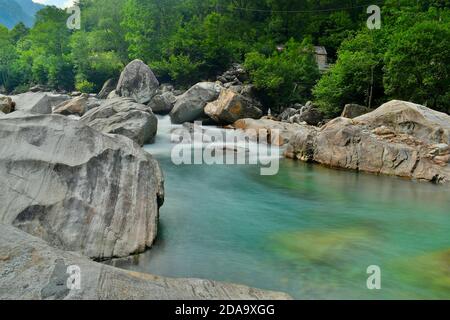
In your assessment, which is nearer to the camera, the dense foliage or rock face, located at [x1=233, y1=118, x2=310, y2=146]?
the dense foliage

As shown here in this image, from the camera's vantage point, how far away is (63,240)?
6473 millimetres

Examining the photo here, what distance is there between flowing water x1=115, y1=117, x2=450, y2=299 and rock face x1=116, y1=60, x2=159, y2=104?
15443 mm

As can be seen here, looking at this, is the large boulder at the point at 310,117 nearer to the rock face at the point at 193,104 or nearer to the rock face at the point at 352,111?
the rock face at the point at 352,111

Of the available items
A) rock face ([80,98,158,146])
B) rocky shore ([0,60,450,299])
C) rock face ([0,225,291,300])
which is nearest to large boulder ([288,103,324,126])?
rocky shore ([0,60,450,299])

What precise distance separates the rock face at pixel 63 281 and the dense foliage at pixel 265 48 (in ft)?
60.6

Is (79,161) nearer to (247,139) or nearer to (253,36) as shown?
(247,139)

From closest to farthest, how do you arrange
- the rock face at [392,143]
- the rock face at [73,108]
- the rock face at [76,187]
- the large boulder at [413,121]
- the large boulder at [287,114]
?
the rock face at [76,187] → the rock face at [392,143] → the large boulder at [413,121] → the rock face at [73,108] → the large boulder at [287,114]

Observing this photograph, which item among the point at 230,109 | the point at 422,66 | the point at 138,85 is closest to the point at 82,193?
the point at 422,66

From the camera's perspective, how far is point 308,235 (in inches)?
341

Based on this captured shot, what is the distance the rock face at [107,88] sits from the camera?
121ft

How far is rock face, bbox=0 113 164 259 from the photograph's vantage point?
656 cm

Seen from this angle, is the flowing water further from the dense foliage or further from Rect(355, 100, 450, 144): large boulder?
the dense foliage

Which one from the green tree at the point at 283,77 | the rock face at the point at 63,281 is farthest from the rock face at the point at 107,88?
the rock face at the point at 63,281
